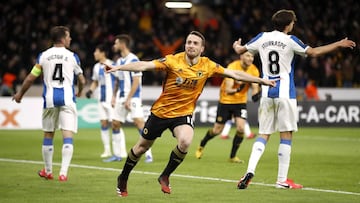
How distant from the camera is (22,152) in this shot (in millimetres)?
18047

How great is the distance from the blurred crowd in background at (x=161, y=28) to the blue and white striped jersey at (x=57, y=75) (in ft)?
52.2

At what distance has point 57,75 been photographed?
506 inches

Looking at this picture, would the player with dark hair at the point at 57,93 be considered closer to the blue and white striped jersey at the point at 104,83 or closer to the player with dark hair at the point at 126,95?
the player with dark hair at the point at 126,95

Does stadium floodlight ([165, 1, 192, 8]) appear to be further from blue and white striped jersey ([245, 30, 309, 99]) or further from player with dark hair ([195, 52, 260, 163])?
blue and white striped jersey ([245, 30, 309, 99])

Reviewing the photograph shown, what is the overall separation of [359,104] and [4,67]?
13.1m

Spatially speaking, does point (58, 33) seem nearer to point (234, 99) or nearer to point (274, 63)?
point (274, 63)

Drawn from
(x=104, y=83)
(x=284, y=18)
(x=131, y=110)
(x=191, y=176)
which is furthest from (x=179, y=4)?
(x=284, y=18)

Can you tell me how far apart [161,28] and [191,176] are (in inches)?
820

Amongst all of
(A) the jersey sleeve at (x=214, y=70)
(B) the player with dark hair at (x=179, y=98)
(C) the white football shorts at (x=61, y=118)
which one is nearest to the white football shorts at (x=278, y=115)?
(B) the player with dark hair at (x=179, y=98)

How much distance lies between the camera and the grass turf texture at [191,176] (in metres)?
10.7

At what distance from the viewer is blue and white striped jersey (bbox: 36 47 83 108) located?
12.8 meters

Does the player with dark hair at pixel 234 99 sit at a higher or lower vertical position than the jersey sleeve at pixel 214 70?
lower

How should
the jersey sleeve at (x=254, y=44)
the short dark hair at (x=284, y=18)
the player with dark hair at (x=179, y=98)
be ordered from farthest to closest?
the jersey sleeve at (x=254, y=44) → the short dark hair at (x=284, y=18) → the player with dark hair at (x=179, y=98)

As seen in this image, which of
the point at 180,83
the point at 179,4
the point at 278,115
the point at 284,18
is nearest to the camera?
the point at 180,83
